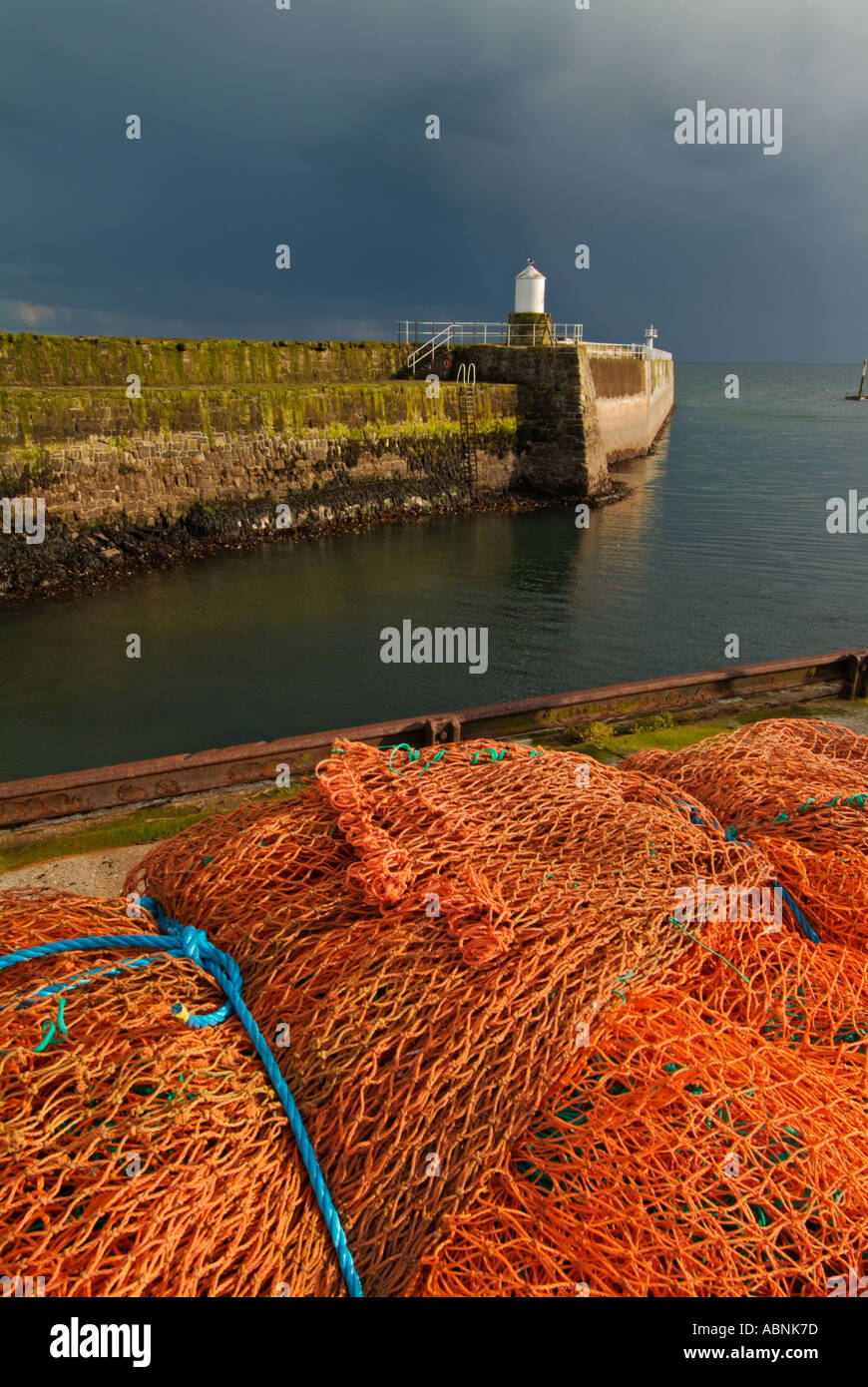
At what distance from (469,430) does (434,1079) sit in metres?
29.7

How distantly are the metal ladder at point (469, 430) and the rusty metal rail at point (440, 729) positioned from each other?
74.8 ft

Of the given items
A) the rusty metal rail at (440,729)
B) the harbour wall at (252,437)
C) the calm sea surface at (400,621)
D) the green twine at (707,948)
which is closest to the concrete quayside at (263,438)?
the harbour wall at (252,437)

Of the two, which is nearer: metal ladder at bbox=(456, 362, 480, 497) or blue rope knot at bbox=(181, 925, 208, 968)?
blue rope knot at bbox=(181, 925, 208, 968)

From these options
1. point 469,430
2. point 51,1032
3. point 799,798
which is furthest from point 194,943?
point 469,430

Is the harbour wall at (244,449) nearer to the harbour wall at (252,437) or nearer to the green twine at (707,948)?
the harbour wall at (252,437)

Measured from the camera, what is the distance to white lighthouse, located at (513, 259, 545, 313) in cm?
3406

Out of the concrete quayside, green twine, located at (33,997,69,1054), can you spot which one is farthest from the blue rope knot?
the concrete quayside

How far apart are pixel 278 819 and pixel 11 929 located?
98 centimetres

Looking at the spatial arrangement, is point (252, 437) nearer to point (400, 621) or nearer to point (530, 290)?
point (400, 621)

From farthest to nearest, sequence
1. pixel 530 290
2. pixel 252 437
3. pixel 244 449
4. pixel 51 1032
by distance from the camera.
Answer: pixel 530 290 < pixel 252 437 < pixel 244 449 < pixel 51 1032

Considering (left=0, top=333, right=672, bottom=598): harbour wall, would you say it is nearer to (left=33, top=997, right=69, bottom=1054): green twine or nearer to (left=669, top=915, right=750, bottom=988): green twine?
(left=33, top=997, right=69, bottom=1054): green twine

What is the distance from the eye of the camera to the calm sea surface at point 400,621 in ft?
44.5

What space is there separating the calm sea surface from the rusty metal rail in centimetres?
580

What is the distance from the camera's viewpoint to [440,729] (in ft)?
22.4
